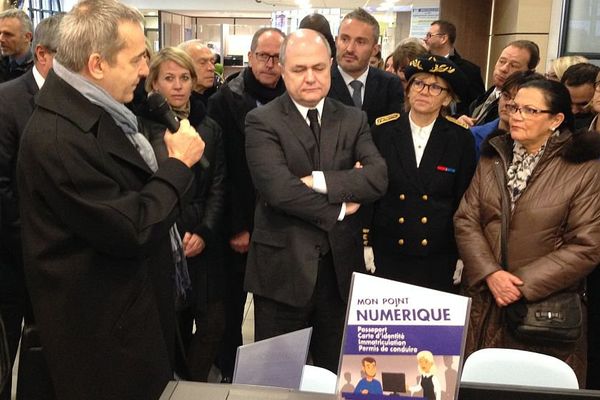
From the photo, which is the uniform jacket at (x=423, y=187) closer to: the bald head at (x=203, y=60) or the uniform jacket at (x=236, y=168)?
the uniform jacket at (x=236, y=168)

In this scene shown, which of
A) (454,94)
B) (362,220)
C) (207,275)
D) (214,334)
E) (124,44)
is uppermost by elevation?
(124,44)

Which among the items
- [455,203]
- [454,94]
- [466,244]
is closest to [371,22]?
[454,94]

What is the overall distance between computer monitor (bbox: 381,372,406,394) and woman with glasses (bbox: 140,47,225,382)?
1789mm

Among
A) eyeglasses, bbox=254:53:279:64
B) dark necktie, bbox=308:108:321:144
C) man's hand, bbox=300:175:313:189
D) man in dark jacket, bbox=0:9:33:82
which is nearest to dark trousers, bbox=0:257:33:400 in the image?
man's hand, bbox=300:175:313:189

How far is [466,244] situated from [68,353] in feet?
5.03

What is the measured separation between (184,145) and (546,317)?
1512 millimetres

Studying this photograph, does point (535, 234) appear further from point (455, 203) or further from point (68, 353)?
point (68, 353)

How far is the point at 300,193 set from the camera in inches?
83.7

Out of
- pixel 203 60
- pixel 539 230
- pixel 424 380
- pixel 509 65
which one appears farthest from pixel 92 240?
pixel 509 65

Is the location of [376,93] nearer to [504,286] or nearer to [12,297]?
[504,286]

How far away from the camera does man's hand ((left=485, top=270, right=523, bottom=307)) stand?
2.31m

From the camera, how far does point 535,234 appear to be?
2.32m

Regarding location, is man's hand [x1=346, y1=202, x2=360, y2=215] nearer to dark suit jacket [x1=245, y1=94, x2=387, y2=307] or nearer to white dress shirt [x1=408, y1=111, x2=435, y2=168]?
dark suit jacket [x1=245, y1=94, x2=387, y2=307]

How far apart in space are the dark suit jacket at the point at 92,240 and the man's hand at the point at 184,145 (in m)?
0.05
